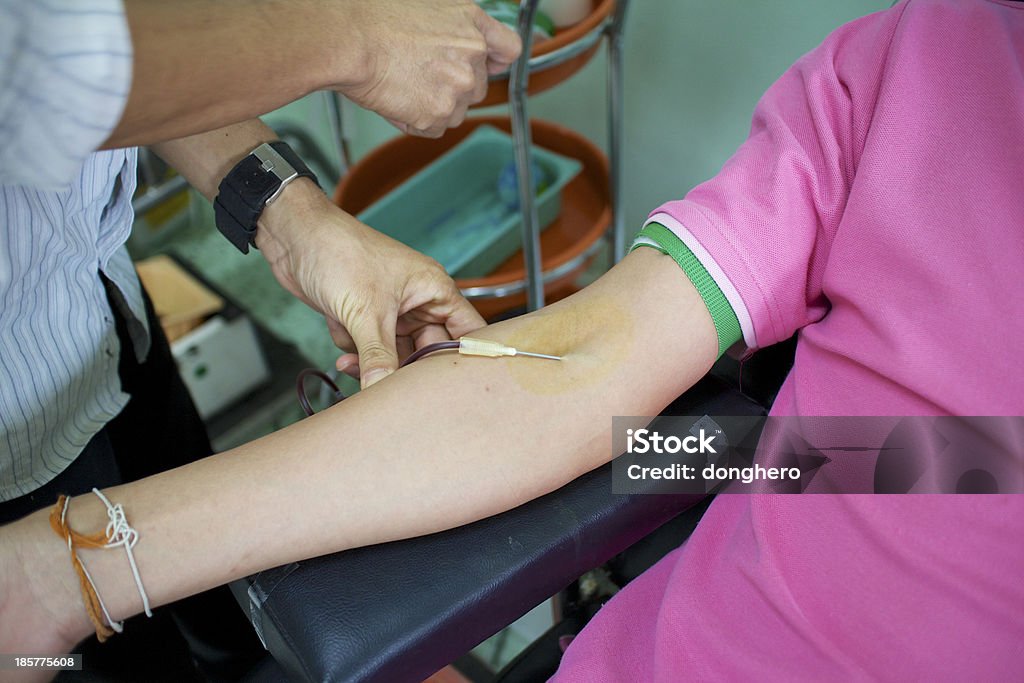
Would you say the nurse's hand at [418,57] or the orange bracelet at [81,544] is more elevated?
the nurse's hand at [418,57]

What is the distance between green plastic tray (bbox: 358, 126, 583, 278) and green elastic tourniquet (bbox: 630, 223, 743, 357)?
839 mm

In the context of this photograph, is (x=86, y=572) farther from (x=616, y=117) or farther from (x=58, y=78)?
(x=616, y=117)

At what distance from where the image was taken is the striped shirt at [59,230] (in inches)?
20.8

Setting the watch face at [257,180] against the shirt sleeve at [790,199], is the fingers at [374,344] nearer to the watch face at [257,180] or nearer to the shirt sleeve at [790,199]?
the watch face at [257,180]

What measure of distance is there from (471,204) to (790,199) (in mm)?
1116

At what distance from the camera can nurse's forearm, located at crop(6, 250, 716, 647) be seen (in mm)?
684

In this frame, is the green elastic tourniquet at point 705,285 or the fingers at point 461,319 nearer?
the green elastic tourniquet at point 705,285

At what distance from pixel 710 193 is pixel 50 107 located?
546 mm

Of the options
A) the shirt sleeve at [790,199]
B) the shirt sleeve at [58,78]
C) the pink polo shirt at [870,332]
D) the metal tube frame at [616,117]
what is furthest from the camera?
the metal tube frame at [616,117]

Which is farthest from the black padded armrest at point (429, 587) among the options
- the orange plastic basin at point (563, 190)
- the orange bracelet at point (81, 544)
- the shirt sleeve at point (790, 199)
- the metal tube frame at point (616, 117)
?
the orange plastic basin at point (563, 190)

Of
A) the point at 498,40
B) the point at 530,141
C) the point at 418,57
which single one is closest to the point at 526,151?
the point at 530,141

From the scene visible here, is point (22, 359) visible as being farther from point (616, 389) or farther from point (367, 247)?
point (616, 389)

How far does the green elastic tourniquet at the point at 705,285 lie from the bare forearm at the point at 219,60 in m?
0.34

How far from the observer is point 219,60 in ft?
2.03
